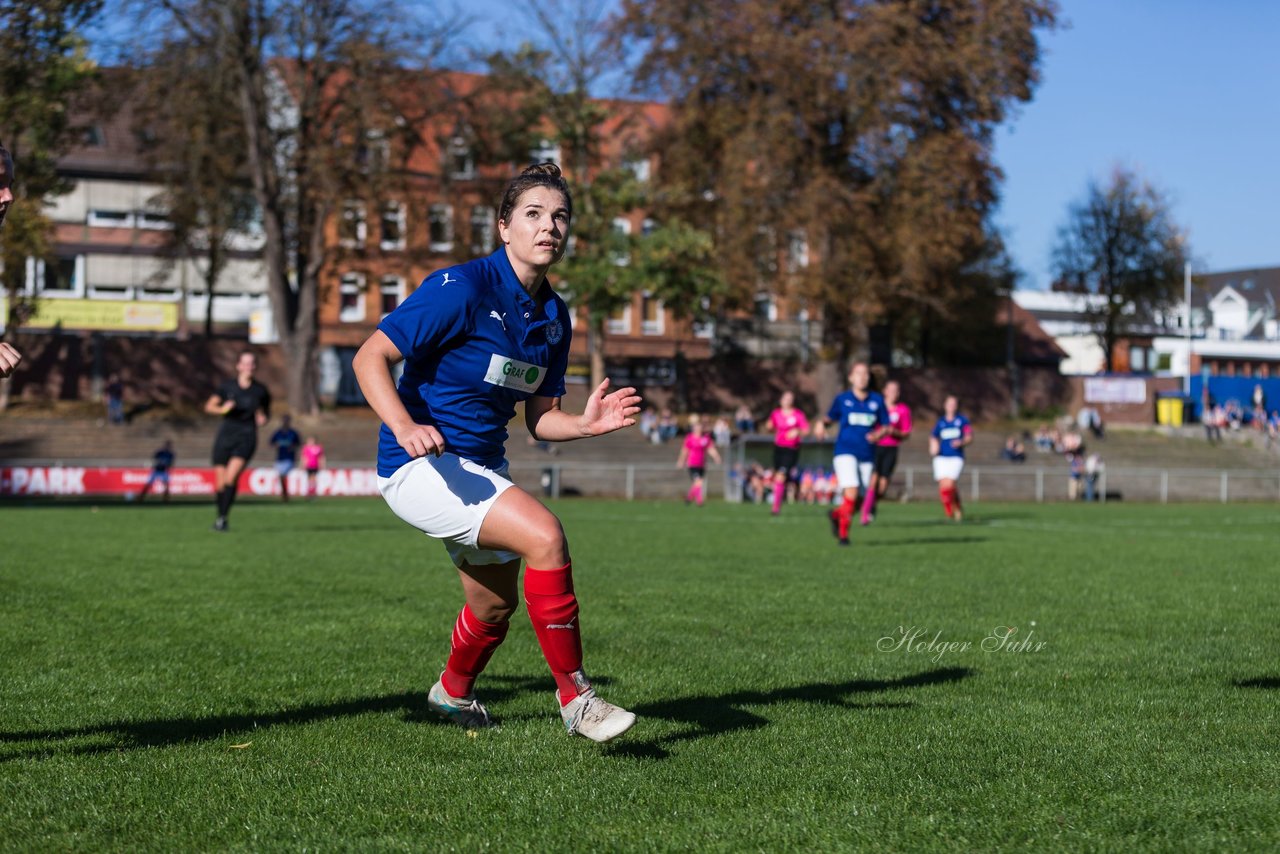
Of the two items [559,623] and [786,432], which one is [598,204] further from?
[559,623]

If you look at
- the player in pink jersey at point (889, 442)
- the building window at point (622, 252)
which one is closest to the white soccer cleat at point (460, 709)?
the player in pink jersey at point (889, 442)

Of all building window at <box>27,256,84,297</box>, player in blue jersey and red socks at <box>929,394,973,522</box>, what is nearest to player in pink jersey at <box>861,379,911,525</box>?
player in blue jersey and red socks at <box>929,394,973,522</box>

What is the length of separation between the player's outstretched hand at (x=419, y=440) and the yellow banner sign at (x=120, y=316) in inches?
2262

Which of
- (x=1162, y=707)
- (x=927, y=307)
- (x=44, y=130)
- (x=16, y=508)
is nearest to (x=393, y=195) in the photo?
(x=44, y=130)

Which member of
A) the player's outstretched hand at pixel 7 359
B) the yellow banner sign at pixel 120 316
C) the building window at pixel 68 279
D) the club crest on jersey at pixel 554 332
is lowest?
the player's outstretched hand at pixel 7 359

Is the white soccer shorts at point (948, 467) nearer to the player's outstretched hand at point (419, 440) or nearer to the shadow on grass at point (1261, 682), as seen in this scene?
the shadow on grass at point (1261, 682)

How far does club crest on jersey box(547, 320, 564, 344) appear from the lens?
559cm

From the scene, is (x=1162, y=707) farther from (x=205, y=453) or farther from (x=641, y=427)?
(x=641, y=427)

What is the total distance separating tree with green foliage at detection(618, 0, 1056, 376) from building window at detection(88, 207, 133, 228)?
34.3m

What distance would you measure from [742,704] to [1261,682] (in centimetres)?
253

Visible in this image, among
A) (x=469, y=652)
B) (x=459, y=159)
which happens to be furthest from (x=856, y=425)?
(x=459, y=159)

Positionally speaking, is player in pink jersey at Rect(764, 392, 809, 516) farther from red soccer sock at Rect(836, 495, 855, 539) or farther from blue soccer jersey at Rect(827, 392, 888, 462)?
red soccer sock at Rect(836, 495, 855, 539)

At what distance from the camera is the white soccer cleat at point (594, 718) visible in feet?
16.3

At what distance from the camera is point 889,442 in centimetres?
2198
